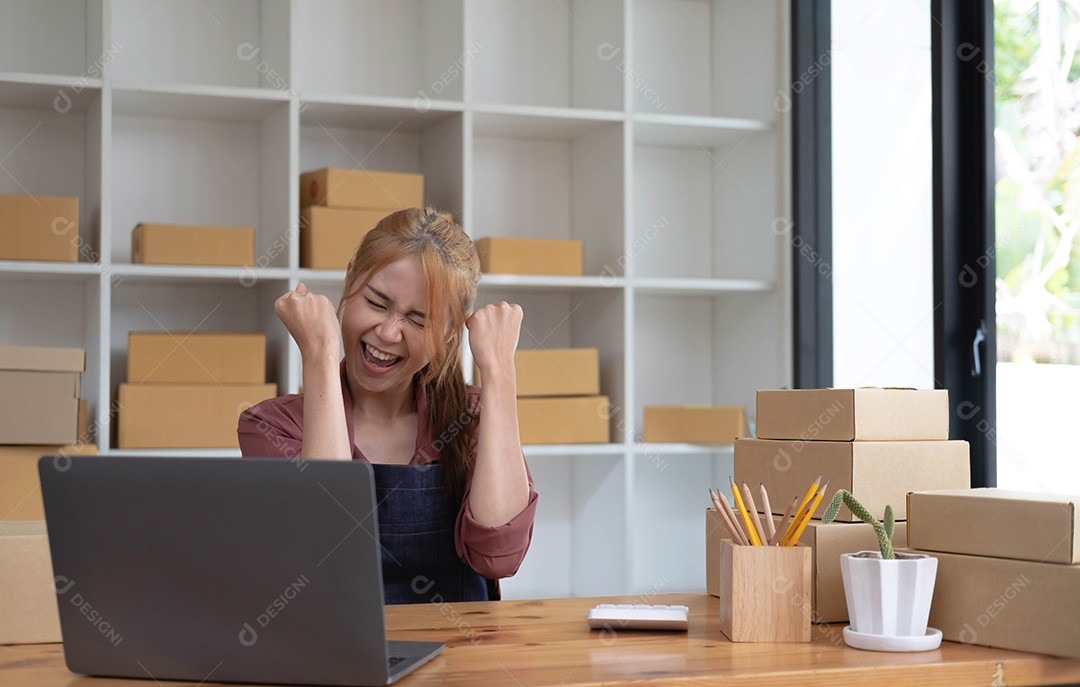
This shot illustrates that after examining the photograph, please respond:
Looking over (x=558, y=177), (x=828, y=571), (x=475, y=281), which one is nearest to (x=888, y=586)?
(x=828, y=571)

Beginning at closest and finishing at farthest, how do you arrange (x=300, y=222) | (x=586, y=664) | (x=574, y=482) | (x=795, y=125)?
(x=586, y=664) < (x=300, y=222) < (x=795, y=125) < (x=574, y=482)

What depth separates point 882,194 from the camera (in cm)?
292

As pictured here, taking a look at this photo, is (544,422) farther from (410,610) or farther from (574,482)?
(410,610)

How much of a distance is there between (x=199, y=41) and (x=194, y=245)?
2.16 ft

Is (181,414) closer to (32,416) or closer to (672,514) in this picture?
(32,416)

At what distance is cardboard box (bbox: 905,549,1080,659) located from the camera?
49.3 inches

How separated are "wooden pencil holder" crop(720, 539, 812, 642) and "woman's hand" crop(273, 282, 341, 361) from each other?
71 centimetres

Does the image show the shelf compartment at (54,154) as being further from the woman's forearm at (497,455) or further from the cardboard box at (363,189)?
the woman's forearm at (497,455)

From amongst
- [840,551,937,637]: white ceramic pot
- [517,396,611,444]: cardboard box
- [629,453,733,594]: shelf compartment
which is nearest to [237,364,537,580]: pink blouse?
[840,551,937,637]: white ceramic pot

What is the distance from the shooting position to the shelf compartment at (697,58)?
11.0 feet

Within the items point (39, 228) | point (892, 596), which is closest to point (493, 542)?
point (892, 596)

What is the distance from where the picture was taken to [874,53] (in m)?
2.95

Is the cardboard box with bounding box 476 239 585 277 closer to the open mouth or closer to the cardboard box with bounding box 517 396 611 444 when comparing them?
the cardboard box with bounding box 517 396 611 444

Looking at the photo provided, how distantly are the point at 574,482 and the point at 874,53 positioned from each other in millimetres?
1459
